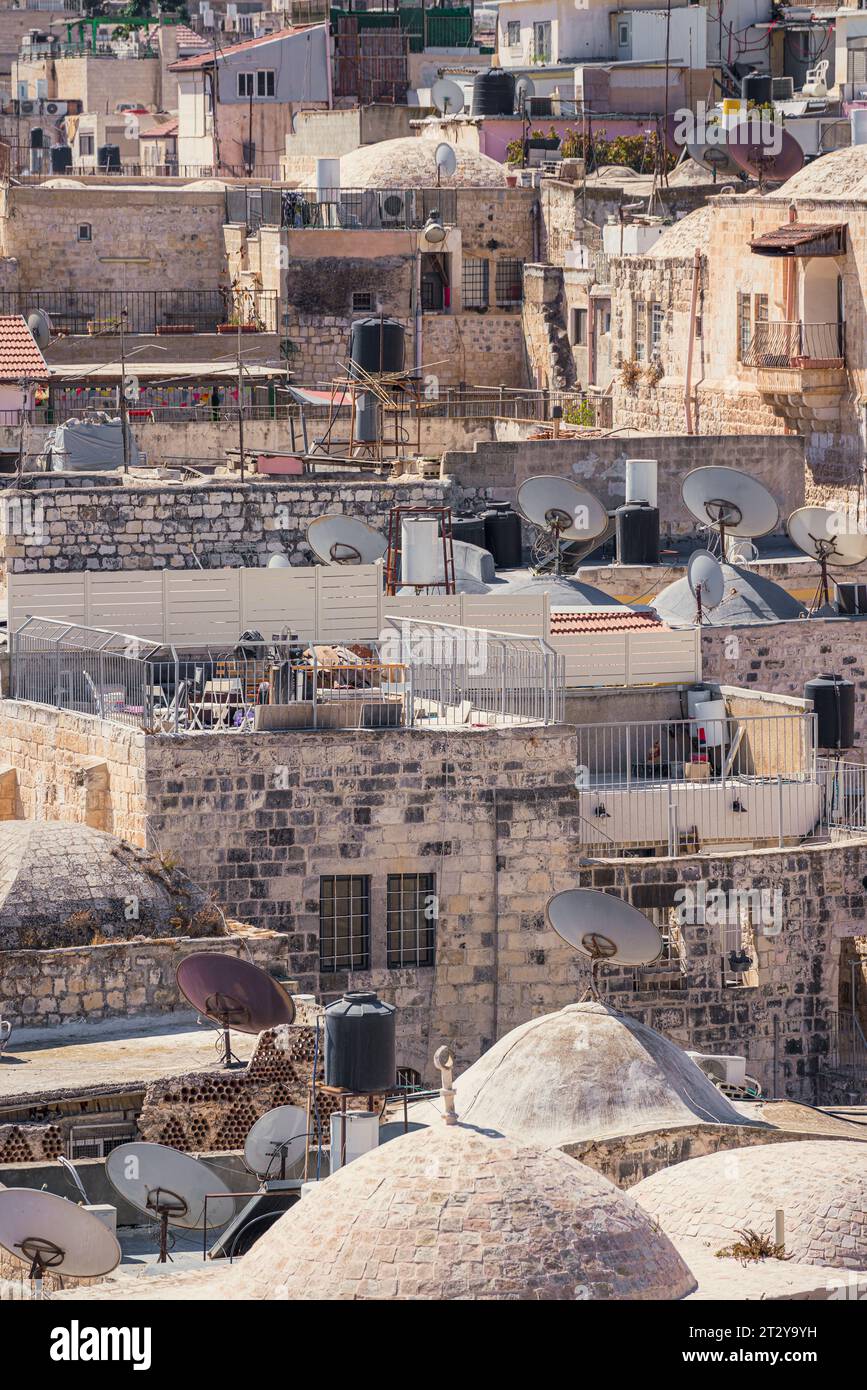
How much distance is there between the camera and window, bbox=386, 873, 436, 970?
3497 centimetres

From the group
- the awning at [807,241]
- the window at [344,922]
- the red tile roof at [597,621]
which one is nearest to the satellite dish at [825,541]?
the red tile roof at [597,621]

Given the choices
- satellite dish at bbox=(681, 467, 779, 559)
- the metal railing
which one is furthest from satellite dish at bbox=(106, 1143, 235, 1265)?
the metal railing

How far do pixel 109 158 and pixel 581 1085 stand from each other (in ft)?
211

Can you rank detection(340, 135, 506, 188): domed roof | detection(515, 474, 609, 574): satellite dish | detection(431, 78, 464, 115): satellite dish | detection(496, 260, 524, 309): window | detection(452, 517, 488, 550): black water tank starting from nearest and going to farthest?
1. detection(515, 474, 609, 574): satellite dish
2. detection(452, 517, 488, 550): black water tank
3. detection(340, 135, 506, 188): domed roof
4. detection(496, 260, 524, 309): window
5. detection(431, 78, 464, 115): satellite dish

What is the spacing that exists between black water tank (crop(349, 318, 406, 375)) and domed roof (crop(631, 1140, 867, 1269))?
35547mm

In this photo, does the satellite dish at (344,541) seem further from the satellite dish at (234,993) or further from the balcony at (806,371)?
the balcony at (806,371)

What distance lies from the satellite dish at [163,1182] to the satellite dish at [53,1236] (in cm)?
382

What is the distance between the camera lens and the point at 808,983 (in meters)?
37.5

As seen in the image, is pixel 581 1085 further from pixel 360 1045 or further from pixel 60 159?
pixel 60 159

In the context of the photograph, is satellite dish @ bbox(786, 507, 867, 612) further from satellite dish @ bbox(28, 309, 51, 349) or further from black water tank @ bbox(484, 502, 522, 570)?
satellite dish @ bbox(28, 309, 51, 349)

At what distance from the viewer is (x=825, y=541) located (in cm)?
4741

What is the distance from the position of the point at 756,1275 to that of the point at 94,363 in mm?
42667

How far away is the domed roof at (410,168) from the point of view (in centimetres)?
7025

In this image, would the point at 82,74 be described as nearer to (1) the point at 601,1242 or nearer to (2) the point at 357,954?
(2) the point at 357,954
